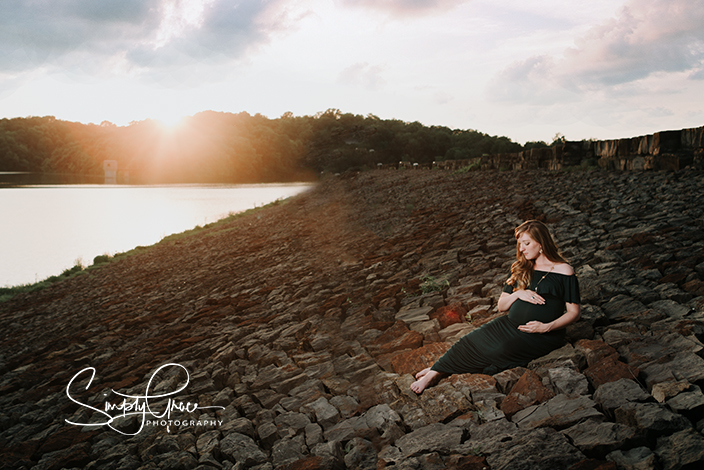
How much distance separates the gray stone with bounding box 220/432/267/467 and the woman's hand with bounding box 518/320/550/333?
2317mm

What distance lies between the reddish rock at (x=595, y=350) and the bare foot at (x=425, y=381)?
3.79ft

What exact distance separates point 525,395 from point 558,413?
1.02 feet

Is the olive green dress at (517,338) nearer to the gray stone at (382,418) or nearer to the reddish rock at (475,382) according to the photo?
the reddish rock at (475,382)

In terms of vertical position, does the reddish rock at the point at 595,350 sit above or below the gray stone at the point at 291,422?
above

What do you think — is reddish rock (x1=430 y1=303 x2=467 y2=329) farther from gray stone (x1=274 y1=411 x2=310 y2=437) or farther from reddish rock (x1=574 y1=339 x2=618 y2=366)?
gray stone (x1=274 y1=411 x2=310 y2=437)

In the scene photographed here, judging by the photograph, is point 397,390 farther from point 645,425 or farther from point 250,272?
point 250,272

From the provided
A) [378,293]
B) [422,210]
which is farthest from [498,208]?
[378,293]

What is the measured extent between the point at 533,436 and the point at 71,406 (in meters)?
5.23

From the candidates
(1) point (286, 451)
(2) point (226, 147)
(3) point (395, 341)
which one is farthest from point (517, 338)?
(2) point (226, 147)

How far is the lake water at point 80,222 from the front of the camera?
23.7 m

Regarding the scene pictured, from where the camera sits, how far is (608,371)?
118 inches

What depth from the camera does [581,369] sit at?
10.5 ft

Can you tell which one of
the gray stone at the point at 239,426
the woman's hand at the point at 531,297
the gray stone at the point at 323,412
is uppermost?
the woman's hand at the point at 531,297

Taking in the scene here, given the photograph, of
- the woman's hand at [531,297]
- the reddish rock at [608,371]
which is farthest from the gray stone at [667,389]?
the woman's hand at [531,297]
